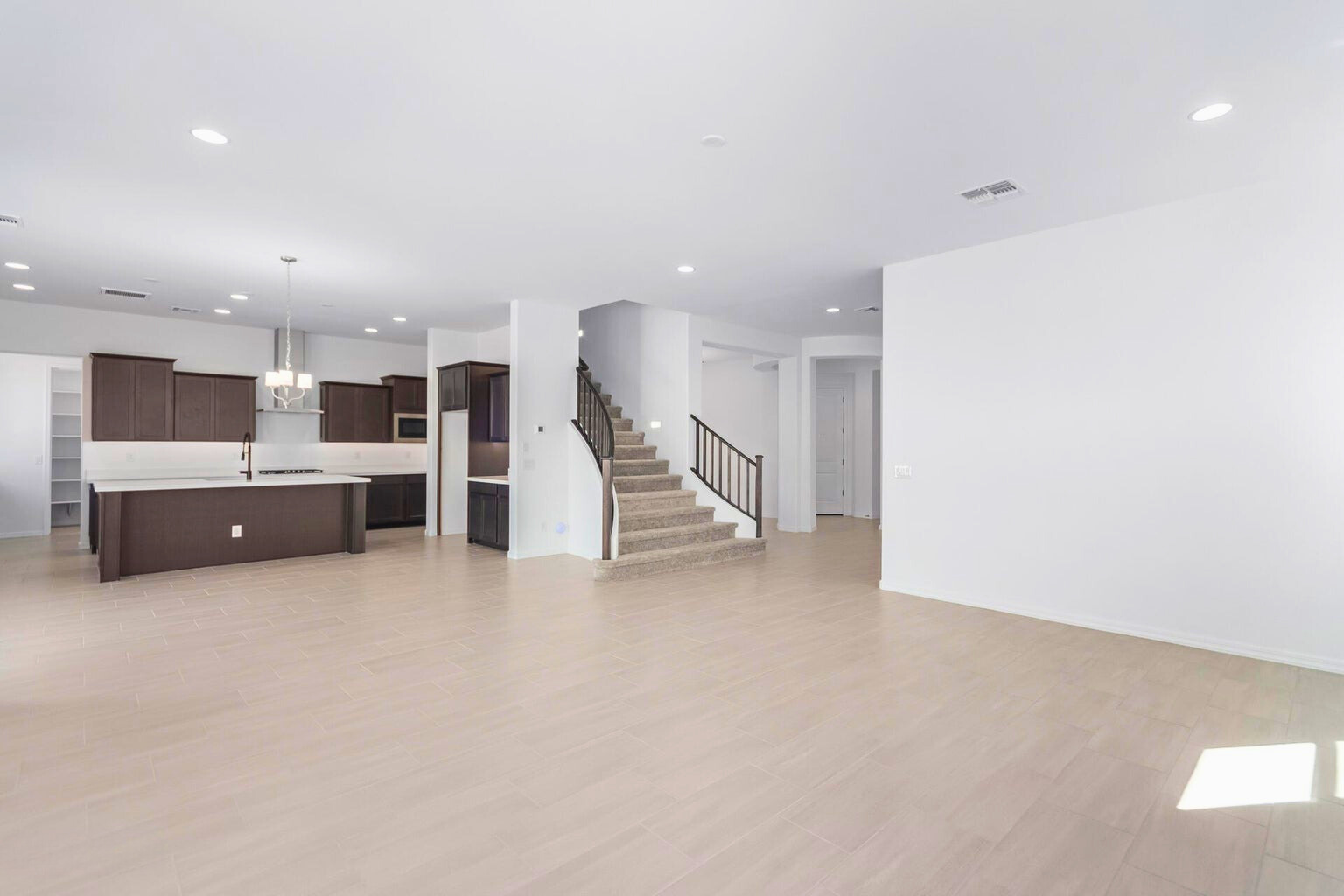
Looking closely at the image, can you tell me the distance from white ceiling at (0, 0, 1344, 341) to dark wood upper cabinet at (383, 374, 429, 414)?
4683 millimetres

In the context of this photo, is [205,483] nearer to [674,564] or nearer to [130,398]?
[130,398]

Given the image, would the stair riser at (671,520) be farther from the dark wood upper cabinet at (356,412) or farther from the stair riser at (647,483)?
the dark wood upper cabinet at (356,412)

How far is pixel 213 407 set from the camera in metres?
9.02


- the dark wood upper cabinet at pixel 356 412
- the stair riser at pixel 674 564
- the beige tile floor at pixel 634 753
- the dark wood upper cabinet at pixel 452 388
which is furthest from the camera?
the dark wood upper cabinet at pixel 356 412

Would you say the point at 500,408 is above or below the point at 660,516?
above

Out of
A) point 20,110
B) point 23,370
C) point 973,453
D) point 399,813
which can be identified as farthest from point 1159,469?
point 23,370

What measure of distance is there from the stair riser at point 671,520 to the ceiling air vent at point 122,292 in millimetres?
6049

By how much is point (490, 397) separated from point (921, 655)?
21.1 ft

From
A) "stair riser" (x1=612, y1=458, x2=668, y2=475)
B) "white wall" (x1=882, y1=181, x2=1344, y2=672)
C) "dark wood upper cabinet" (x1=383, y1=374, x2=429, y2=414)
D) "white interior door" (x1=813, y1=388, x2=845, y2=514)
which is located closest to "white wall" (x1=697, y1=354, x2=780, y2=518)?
"white interior door" (x1=813, y1=388, x2=845, y2=514)

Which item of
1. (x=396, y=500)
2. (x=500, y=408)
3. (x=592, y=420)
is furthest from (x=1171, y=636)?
(x=396, y=500)

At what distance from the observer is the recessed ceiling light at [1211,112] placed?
10.6 ft

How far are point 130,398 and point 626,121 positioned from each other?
846 cm

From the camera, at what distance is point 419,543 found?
877 centimetres

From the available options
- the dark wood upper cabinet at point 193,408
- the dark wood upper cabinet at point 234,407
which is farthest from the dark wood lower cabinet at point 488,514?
the dark wood upper cabinet at point 193,408
